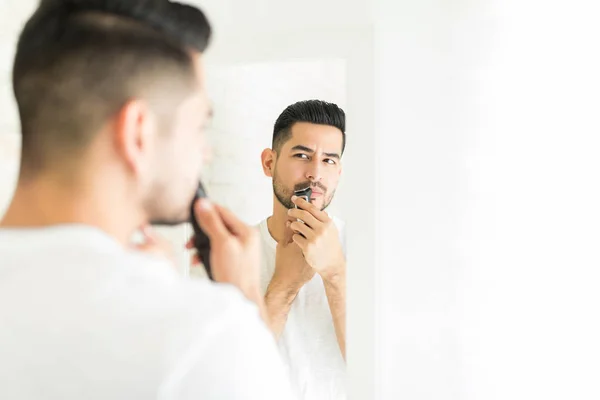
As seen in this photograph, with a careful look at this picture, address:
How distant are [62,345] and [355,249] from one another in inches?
21.6

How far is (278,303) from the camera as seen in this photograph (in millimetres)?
1217

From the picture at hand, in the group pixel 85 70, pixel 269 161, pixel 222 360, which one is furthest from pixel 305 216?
pixel 85 70

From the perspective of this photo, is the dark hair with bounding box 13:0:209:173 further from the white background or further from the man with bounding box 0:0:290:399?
the white background

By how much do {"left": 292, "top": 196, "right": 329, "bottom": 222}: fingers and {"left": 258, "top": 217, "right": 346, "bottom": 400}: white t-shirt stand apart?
25 millimetres

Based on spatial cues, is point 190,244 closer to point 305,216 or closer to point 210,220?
point 210,220

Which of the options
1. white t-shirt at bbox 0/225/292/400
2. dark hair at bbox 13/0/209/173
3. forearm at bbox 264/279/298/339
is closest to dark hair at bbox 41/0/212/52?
dark hair at bbox 13/0/209/173

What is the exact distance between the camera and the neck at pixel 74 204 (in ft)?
3.34

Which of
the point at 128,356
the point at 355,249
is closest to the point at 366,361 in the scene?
the point at 355,249

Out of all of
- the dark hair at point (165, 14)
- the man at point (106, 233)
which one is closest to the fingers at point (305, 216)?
the man at point (106, 233)

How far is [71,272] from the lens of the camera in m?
1.00

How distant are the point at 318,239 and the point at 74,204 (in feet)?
1.48

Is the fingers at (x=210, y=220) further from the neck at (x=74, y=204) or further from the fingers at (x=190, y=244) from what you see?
the neck at (x=74, y=204)

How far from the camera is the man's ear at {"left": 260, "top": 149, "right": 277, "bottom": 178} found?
1.24 m

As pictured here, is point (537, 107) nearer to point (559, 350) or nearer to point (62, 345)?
point (559, 350)
